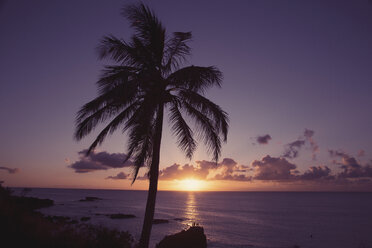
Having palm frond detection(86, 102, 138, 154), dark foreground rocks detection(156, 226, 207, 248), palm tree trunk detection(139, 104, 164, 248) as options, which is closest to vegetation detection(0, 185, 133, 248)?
palm tree trunk detection(139, 104, 164, 248)

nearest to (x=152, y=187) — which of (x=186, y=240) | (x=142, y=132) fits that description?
(x=142, y=132)

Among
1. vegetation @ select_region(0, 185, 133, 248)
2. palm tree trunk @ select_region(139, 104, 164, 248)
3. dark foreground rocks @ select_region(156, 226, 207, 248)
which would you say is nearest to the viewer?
vegetation @ select_region(0, 185, 133, 248)

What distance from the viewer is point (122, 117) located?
885 cm

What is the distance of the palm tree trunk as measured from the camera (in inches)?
307

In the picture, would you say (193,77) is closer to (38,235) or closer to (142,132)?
(142,132)

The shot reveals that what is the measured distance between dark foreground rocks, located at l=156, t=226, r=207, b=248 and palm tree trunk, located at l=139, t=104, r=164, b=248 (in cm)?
1869

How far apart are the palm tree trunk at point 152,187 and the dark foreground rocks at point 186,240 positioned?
1869 cm

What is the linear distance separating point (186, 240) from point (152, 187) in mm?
20075

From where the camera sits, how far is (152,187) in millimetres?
8203

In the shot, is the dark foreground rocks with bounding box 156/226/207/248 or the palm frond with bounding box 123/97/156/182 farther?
the dark foreground rocks with bounding box 156/226/207/248

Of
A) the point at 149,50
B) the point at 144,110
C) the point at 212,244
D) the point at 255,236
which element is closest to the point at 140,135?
the point at 144,110

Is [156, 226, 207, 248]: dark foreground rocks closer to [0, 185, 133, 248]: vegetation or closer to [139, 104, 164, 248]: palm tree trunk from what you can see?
[139, 104, 164, 248]: palm tree trunk

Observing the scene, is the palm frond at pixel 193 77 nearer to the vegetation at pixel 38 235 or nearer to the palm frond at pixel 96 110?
the palm frond at pixel 96 110

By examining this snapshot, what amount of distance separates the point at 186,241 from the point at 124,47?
23.1m
